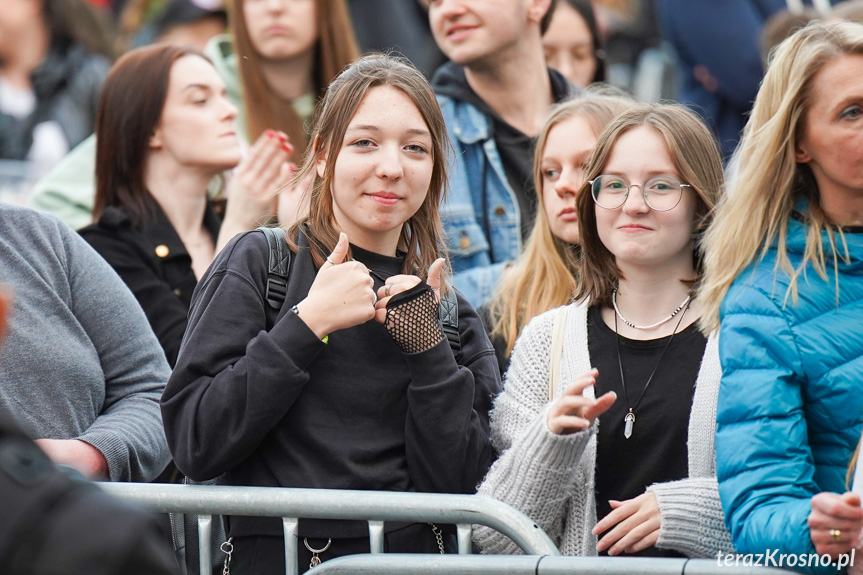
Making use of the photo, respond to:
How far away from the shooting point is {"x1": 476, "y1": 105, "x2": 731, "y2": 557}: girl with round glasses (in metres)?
2.87

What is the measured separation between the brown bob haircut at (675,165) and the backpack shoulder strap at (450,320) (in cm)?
42

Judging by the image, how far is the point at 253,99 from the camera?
5289 millimetres

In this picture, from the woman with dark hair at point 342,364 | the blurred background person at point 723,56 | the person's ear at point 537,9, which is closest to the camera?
the woman with dark hair at point 342,364

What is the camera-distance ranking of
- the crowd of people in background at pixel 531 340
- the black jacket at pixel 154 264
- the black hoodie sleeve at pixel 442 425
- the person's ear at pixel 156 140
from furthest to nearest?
the person's ear at pixel 156 140 < the black jacket at pixel 154 264 < the black hoodie sleeve at pixel 442 425 < the crowd of people in background at pixel 531 340

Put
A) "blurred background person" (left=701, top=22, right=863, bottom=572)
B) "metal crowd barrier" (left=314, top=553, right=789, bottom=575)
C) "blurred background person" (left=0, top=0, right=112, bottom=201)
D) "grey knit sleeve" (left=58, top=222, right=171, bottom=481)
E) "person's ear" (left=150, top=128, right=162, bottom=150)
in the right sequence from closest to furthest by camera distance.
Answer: "metal crowd barrier" (left=314, top=553, right=789, bottom=575), "blurred background person" (left=701, top=22, right=863, bottom=572), "grey knit sleeve" (left=58, top=222, right=171, bottom=481), "person's ear" (left=150, top=128, right=162, bottom=150), "blurred background person" (left=0, top=0, right=112, bottom=201)

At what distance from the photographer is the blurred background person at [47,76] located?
23.0 feet

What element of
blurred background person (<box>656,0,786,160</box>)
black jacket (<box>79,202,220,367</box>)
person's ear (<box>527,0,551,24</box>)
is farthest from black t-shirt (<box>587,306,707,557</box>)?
blurred background person (<box>656,0,786,160</box>)

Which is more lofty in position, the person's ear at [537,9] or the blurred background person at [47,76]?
the person's ear at [537,9]

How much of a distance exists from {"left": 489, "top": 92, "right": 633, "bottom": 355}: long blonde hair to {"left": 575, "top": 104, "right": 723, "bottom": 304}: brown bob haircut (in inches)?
17.0

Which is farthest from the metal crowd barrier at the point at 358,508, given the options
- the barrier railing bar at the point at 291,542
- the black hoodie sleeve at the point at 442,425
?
the black hoodie sleeve at the point at 442,425

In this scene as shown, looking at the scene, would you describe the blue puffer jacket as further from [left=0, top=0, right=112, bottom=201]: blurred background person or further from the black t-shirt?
[left=0, top=0, right=112, bottom=201]: blurred background person

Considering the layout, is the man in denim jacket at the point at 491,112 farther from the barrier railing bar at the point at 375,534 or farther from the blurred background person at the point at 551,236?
the barrier railing bar at the point at 375,534

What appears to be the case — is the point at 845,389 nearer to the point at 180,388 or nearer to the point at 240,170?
the point at 180,388

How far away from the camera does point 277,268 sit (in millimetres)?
2988
